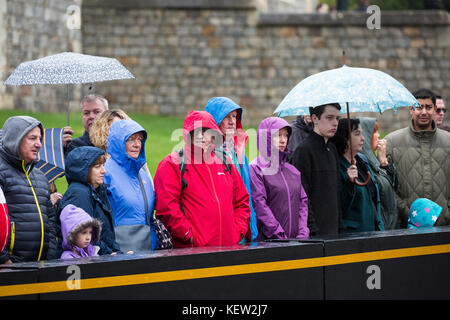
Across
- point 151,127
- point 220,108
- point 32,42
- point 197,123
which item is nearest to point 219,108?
point 220,108

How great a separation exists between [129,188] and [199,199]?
51 centimetres

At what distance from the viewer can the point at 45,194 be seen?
5.74m

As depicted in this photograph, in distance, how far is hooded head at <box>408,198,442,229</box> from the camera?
747cm

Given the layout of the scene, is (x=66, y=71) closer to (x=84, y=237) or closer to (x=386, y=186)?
(x=84, y=237)

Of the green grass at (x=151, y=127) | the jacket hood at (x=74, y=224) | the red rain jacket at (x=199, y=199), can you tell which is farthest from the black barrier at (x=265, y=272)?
the green grass at (x=151, y=127)

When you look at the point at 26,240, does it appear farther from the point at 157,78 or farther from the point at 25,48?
the point at 157,78

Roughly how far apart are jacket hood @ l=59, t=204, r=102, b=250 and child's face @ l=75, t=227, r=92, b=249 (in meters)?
0.02

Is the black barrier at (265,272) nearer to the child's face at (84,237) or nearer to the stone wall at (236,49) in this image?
the child's face at (84,237)

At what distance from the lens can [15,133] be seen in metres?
5.68

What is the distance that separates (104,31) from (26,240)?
21103 mm

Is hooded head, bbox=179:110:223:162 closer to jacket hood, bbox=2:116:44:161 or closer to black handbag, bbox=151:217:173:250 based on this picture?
black handbag, bbox=151:217:173:250

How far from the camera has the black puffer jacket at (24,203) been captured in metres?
5.53

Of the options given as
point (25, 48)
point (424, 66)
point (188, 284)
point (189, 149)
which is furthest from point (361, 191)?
point (424, 66)

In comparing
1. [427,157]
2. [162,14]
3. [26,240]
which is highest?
[162,14]
